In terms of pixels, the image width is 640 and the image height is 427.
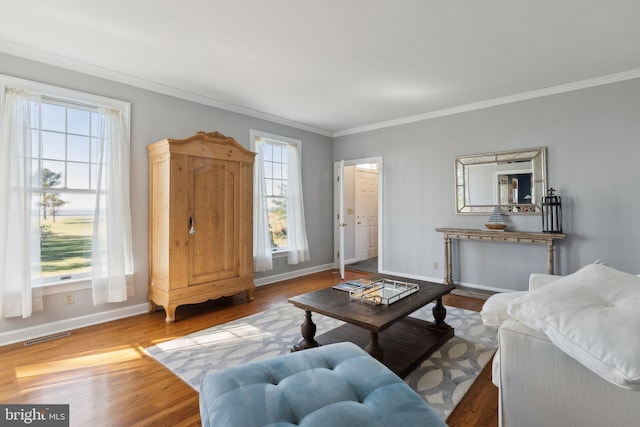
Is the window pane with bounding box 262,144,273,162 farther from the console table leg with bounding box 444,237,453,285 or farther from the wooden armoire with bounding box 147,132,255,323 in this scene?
the console table leg with bounding box 444,237,453,285

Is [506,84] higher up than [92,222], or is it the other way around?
[506,84]

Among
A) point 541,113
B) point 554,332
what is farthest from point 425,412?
point 541,113

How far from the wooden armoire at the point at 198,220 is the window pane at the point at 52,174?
77cm

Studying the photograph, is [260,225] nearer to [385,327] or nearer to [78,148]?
[78,148]

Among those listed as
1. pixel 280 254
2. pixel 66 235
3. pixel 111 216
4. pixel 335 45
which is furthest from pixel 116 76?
pixel 280 254

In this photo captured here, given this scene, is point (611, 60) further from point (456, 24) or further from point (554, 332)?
point (554, 332)

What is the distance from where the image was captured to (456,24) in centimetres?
243

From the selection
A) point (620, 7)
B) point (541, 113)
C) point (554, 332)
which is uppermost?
point (620, 7)

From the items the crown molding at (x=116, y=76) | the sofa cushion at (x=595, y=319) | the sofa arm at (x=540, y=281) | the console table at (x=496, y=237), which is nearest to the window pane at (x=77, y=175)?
the crown molding at (x=116, y=76)

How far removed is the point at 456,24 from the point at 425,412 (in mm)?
2635

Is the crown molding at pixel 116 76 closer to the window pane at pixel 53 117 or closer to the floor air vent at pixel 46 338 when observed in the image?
the window pane at pixel 53 117

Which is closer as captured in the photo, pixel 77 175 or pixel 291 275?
pixel 77 175

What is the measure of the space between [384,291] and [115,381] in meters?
2.03

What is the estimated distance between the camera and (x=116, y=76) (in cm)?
325
